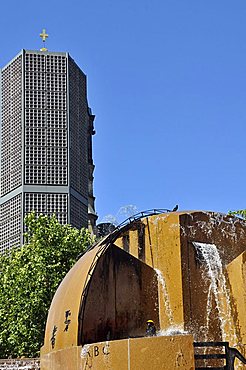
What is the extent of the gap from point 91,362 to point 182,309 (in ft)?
9.52

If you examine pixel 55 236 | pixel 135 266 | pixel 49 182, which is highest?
pixel 49 182

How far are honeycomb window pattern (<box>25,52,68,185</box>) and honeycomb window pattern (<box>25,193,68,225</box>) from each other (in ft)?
3.01

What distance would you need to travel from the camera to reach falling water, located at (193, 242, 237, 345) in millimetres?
17250

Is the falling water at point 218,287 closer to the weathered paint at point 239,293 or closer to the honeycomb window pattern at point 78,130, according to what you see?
the weathered paint at point 239,293

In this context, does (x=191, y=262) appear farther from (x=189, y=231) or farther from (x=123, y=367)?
(x=123, y=367)

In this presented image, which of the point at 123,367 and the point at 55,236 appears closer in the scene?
the point at 123,367

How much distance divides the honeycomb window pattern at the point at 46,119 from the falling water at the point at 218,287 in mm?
31500

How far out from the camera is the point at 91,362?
1520 centimetres

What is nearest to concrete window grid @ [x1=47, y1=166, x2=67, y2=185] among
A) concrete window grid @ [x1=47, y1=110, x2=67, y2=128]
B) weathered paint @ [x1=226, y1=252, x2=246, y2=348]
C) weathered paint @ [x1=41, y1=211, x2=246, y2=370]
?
concrete window grid @ [x1=47, y1=110, x2=67, y2=128]

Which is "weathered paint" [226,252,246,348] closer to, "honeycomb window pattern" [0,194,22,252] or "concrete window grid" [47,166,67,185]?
"honeycomb window pattern" [0,194,22,252]

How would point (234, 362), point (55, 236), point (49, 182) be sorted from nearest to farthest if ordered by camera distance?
point (234, 362)
point (55, 236)
point (49, 182)

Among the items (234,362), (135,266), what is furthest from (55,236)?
(234,362)

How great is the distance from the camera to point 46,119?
166 feet

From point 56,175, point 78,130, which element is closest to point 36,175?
point 56,175
